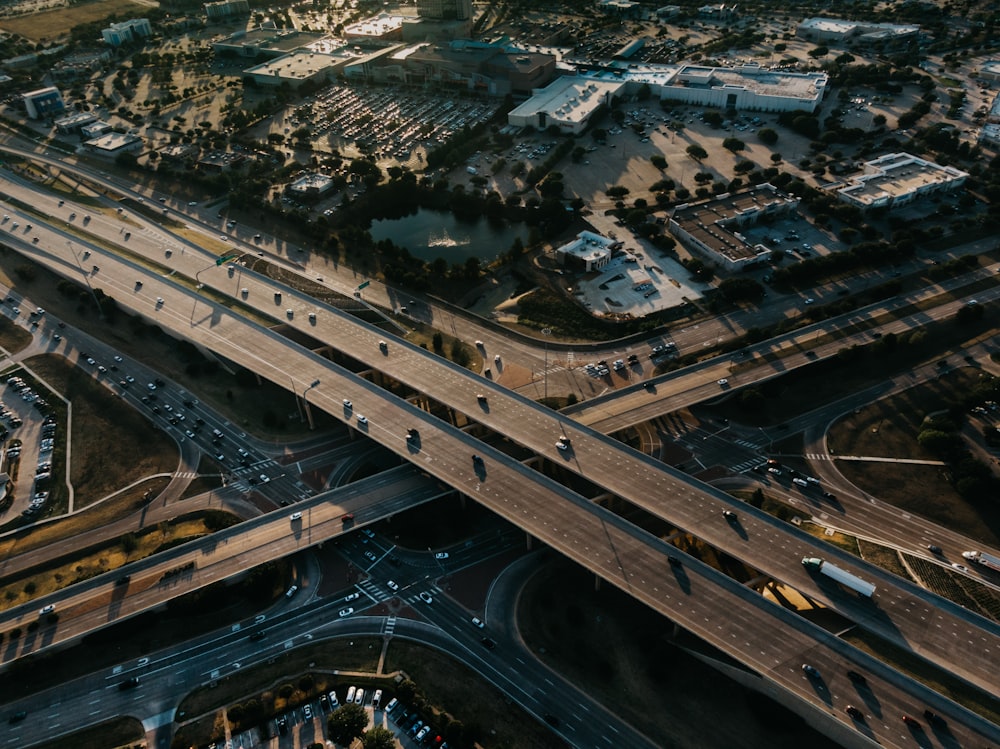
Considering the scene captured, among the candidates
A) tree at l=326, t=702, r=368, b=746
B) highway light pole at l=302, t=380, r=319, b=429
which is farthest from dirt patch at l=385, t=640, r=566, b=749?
highway light pole at l=302, t=380, r=319, b=429

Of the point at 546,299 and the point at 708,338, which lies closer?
the point at 708,338

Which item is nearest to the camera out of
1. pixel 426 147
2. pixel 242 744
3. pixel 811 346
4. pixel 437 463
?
pixel 242 744

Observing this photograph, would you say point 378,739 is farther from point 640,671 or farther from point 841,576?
point 841,576

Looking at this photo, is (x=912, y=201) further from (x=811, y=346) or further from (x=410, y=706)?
(x=410, y=706)

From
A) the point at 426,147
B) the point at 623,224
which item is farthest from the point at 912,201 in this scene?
the point at 426,147

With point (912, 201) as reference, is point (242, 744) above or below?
below

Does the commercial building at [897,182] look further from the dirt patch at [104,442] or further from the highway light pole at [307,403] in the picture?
the dirt patch at [104,442]

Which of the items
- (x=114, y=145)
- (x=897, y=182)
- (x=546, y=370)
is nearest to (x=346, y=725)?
(x=546, y=370)
